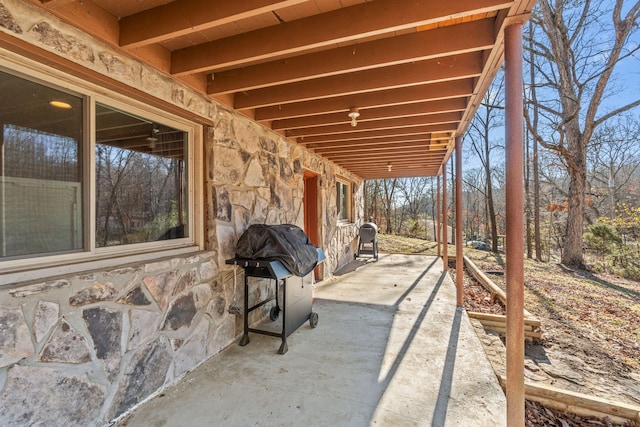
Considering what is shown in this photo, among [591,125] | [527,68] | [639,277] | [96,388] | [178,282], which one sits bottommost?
[639,277]

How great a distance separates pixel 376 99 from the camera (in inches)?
123

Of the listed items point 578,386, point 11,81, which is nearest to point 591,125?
point 578,386

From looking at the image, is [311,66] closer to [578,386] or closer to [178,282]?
[178,282]

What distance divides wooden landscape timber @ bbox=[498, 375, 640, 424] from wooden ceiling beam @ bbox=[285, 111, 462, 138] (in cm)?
292

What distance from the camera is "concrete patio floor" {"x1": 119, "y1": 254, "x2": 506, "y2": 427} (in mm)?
2039

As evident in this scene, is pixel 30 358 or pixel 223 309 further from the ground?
pixel 30 358

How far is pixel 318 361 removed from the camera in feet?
9.19

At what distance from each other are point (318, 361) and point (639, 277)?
31.0ft

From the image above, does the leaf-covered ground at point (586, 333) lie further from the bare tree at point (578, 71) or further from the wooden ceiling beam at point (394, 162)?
the wooden ceiling beam at point (394, 162)

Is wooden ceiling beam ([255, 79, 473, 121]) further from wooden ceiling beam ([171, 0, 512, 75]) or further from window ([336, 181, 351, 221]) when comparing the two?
window ([336, 181, 351, 221])

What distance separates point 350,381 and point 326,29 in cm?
272

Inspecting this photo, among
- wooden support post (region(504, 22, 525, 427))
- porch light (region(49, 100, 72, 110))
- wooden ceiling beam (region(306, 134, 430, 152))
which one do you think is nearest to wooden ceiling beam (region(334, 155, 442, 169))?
wooden ceiling beam (region(306, 134, 430, 152))

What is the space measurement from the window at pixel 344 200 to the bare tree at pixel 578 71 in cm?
597

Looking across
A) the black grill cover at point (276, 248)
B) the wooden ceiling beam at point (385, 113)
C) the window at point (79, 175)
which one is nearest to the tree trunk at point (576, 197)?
the wooden ceiling beam at point (385, 113)
